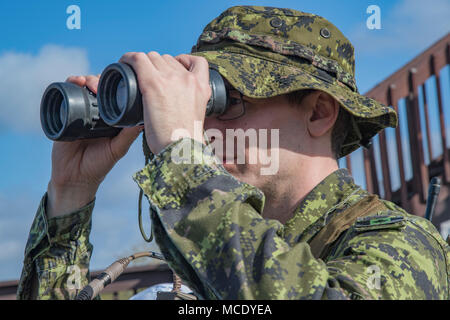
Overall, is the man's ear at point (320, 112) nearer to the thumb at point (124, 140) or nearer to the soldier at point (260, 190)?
the soldier at point (260, 190)

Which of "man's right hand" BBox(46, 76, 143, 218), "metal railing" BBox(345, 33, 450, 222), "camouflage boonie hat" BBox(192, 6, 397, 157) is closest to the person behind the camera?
"camouflage boonie hat" BBox(192, 6, 397, 157)

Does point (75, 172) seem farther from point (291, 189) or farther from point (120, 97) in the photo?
point (291, 189)

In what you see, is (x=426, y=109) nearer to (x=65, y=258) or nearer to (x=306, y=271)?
(x=65, y=258)

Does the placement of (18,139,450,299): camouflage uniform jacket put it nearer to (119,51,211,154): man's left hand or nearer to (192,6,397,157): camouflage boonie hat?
(119,51,211,154): man's left hand

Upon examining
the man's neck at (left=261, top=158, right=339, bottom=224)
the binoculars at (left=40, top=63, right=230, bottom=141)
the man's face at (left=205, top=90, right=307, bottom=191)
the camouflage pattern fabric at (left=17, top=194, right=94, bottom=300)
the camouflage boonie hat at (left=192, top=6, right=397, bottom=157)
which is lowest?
the camouflage pattern fabric at (left=17, top=194, right=94, bottom=300)

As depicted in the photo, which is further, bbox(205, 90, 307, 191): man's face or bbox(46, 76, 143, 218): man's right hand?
bbox(46, 76, 143, 218): man's right hand

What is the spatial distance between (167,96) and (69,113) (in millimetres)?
378

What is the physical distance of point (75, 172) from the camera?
6.62 feet

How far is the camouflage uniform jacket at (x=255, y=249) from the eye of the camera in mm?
1205

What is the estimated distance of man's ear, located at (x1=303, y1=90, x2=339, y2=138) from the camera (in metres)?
1.92

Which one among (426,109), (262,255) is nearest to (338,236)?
(262,255)

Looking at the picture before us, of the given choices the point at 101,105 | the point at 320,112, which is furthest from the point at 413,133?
the point at 101,105

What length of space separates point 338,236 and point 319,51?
659 mm

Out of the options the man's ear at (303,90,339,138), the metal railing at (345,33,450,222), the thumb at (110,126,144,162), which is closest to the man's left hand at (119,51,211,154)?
the thumb at (110,126,144,162)
